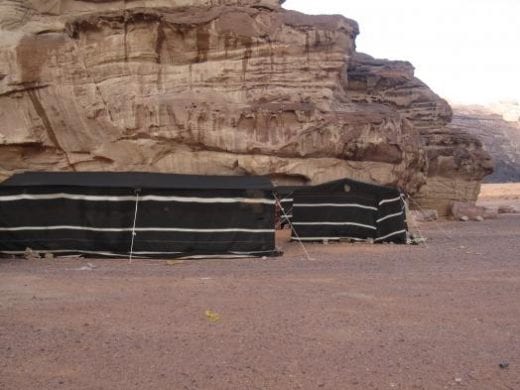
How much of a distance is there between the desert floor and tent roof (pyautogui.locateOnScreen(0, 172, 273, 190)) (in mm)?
2338

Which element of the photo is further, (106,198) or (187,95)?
(187,95)

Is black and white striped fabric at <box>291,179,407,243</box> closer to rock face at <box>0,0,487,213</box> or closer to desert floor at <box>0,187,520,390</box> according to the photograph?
rock face at <box>0,0,487,213</box>

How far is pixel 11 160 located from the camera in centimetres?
1897

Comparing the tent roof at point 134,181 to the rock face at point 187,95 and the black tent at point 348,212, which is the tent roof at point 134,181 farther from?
the rock face at point 187,95

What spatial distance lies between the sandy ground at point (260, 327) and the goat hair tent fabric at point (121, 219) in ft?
5.60

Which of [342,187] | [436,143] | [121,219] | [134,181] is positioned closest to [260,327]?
[121,219]

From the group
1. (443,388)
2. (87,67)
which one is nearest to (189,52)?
(87,67)

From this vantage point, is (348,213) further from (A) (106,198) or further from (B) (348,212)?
(A) (106,198)

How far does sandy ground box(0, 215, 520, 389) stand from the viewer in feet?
16.5

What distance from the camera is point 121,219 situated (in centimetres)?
1367

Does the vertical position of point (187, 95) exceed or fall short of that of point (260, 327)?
it exceeds it

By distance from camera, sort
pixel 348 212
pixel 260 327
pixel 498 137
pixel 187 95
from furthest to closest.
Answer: pixel 498 137 → pixel 187 95 → pixel 348 212 → pixel 260 327

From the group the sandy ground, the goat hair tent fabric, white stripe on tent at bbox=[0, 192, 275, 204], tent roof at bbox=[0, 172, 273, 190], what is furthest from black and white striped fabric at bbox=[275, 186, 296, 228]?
the sandy ground

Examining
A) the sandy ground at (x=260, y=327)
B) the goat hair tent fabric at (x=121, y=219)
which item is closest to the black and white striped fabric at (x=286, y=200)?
the goat hair tent fabric at (x=121, y=219)
